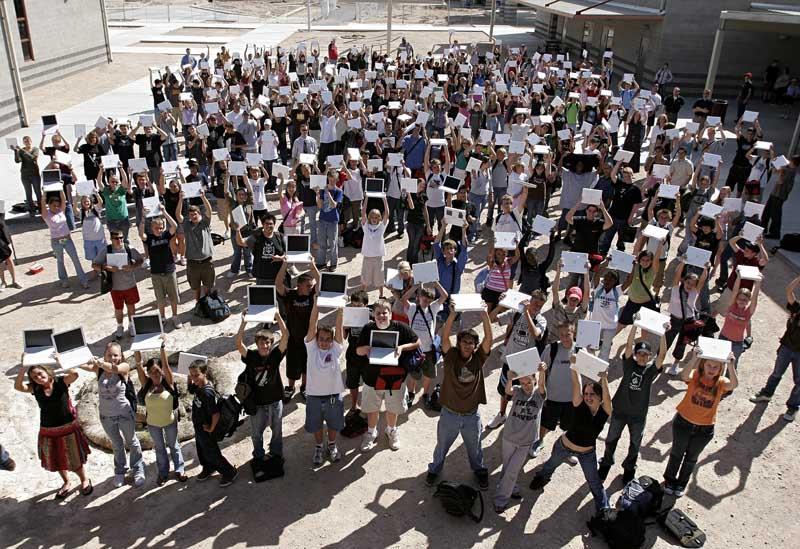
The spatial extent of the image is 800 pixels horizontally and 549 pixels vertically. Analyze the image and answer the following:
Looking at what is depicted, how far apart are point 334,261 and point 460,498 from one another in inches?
223

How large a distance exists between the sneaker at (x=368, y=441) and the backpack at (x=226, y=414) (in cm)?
147

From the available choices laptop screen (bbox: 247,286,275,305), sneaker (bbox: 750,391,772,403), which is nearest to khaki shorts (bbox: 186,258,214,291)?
laptop screen (bbox: 247,286,275,305)

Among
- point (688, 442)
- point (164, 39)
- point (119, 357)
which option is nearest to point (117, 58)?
point (164, 39)

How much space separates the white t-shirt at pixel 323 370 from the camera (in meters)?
6.36

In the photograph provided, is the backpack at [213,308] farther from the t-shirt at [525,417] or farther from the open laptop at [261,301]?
the t-shirt at [525,417]

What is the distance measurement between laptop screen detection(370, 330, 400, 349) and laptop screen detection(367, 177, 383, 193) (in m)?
4.39

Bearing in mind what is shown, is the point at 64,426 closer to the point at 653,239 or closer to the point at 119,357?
the point at 119,357

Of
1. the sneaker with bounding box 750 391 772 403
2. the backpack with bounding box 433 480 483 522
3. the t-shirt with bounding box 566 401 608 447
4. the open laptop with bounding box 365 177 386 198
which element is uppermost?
the open laptop with bounding box 365 177 386 198

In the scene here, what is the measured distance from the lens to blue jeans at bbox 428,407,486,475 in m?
6.09

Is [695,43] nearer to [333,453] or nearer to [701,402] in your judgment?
[701,402]

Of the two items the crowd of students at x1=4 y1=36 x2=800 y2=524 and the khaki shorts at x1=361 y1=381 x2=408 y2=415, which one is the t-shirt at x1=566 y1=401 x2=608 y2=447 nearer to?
the crowd of students at x1=4 y1=36 x2=800 y2=524

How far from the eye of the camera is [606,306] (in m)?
7.80

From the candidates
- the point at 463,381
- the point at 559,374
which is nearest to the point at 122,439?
the point at 463,381

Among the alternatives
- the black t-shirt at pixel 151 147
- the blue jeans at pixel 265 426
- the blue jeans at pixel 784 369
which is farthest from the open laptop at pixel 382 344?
the black t-shirt at pixel 151 147
